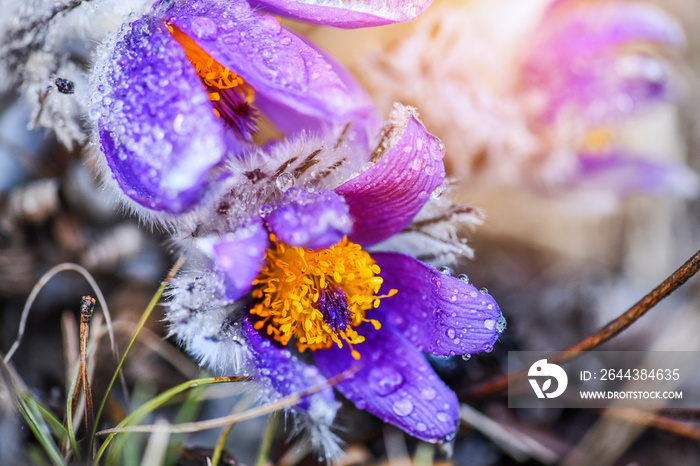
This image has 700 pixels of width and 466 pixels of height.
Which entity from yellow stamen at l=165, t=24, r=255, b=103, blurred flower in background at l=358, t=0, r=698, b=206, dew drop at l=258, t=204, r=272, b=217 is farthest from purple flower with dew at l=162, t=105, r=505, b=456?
blurred flower in background at l=358, t=0, r=698, b=206

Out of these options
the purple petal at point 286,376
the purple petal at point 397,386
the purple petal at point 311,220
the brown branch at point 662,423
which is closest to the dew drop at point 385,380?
the purple petal at point 397,386

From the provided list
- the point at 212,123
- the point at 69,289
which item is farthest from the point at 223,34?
the point at 69,289

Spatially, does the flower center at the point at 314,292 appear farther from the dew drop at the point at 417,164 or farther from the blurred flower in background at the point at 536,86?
the blurred flower in background at the point at 536,86

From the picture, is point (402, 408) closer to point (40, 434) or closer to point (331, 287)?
point (331, 287)

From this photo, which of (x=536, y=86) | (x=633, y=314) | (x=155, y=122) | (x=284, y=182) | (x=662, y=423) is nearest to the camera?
(x=155, y=122)

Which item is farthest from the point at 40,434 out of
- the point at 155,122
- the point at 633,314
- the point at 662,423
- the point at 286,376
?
the point at 662,423

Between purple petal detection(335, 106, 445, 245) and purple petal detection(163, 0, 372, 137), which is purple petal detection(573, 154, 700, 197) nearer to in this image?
purple petal detection(335, 106, 445, 245)
